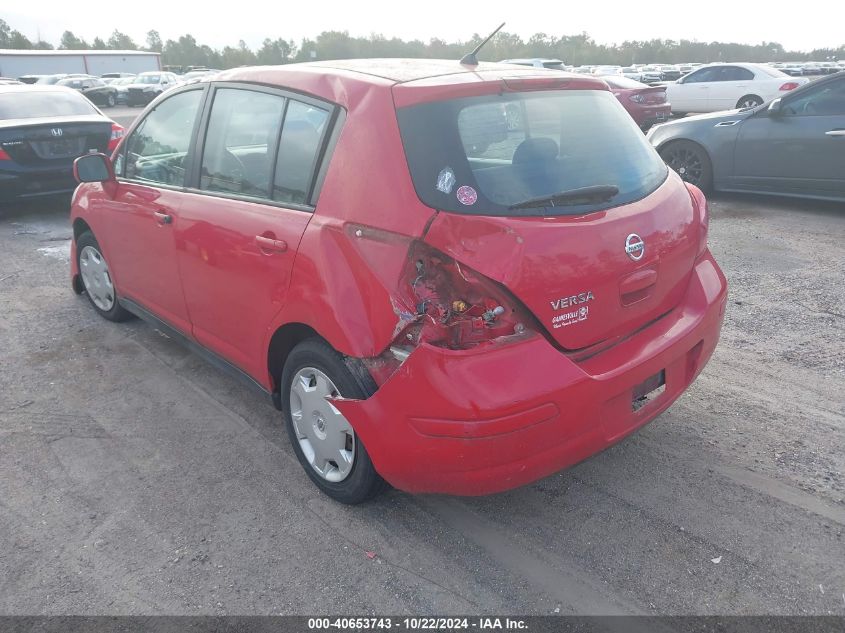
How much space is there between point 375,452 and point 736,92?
61.5 ft

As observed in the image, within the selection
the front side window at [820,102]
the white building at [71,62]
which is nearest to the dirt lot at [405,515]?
the front side window at [820,102]

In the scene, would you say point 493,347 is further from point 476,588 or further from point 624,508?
point 624,508

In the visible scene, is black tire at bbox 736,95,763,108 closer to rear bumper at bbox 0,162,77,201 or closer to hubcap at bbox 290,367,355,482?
rear bumper at bbox 0,162,77,201

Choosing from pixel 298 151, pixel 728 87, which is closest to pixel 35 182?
pixel 298 151

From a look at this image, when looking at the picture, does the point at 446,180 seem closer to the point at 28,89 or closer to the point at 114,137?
the point at 114,137

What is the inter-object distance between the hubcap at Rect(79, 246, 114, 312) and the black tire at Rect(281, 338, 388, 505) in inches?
101

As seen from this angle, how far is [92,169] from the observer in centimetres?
427

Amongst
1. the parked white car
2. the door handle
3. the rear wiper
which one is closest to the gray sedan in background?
the rear wiper

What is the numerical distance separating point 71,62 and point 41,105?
52287mm

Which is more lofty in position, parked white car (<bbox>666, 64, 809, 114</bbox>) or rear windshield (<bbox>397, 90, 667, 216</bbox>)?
rear windshield (<bbox>397, 90, 667, 216</bbox>)

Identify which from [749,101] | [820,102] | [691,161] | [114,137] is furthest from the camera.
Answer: [749,101]

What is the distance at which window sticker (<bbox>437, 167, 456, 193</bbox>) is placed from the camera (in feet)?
8.19

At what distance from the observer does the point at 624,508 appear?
292 cm

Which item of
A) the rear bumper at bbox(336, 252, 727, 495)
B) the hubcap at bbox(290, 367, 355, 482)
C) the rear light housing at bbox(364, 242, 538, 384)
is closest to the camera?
the rear bumper at bbox(336, 252, 727, 495)
